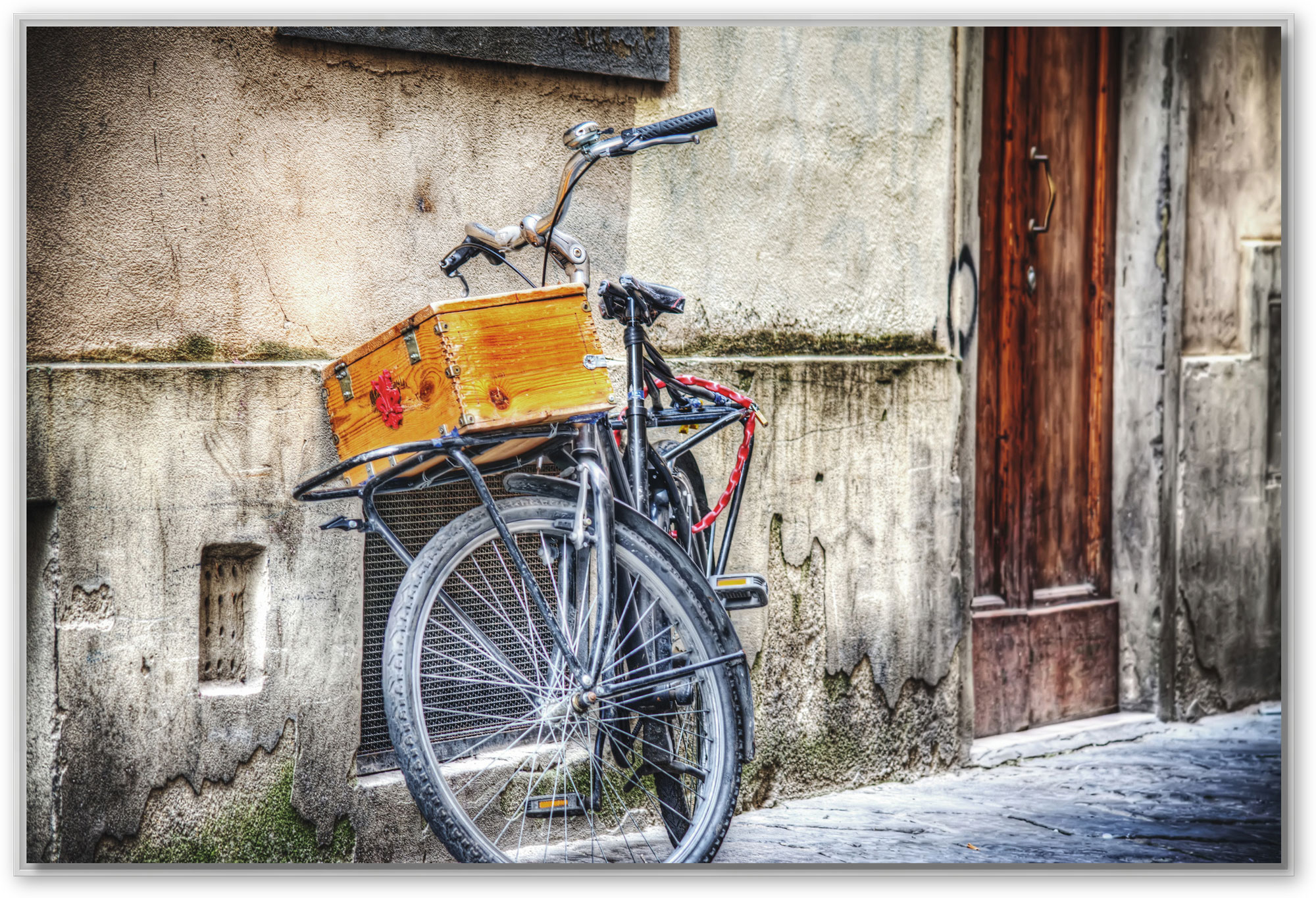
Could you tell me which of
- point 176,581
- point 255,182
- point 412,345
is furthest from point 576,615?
point 255,182

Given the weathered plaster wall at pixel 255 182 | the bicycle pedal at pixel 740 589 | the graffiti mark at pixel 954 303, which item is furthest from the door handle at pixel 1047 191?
the bicycle pedal at pixel 740 589

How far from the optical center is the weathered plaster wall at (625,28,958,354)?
3771 millimetres

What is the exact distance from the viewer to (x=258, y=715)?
119 inches

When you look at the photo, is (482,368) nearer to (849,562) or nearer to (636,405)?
(636,405)

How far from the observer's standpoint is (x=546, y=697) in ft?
9.16

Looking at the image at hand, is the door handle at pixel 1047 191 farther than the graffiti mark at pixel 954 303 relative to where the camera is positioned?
Yes

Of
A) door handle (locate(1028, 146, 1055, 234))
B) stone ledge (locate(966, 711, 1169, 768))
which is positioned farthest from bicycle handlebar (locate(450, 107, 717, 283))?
stone ledge (locate(966, 711, 1169, 768))

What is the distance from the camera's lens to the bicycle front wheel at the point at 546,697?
2586 millimetres

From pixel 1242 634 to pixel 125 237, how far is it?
15.3 ft

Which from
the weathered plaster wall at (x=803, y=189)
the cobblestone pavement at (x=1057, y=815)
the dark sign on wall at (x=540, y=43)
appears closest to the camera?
the dark sign on wall at (x=540, y=43)

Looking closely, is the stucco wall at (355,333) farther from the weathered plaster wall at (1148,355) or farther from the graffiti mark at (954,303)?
the weathered plaster wall at (1148,355)

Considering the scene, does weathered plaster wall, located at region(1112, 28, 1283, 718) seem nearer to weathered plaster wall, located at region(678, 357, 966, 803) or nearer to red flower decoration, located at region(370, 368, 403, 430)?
weathered plaster wall, located at region(678, 357, 966, 803)

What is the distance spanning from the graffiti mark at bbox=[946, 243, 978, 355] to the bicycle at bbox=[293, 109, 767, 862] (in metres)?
1.25

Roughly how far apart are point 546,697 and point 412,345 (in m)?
0.86
